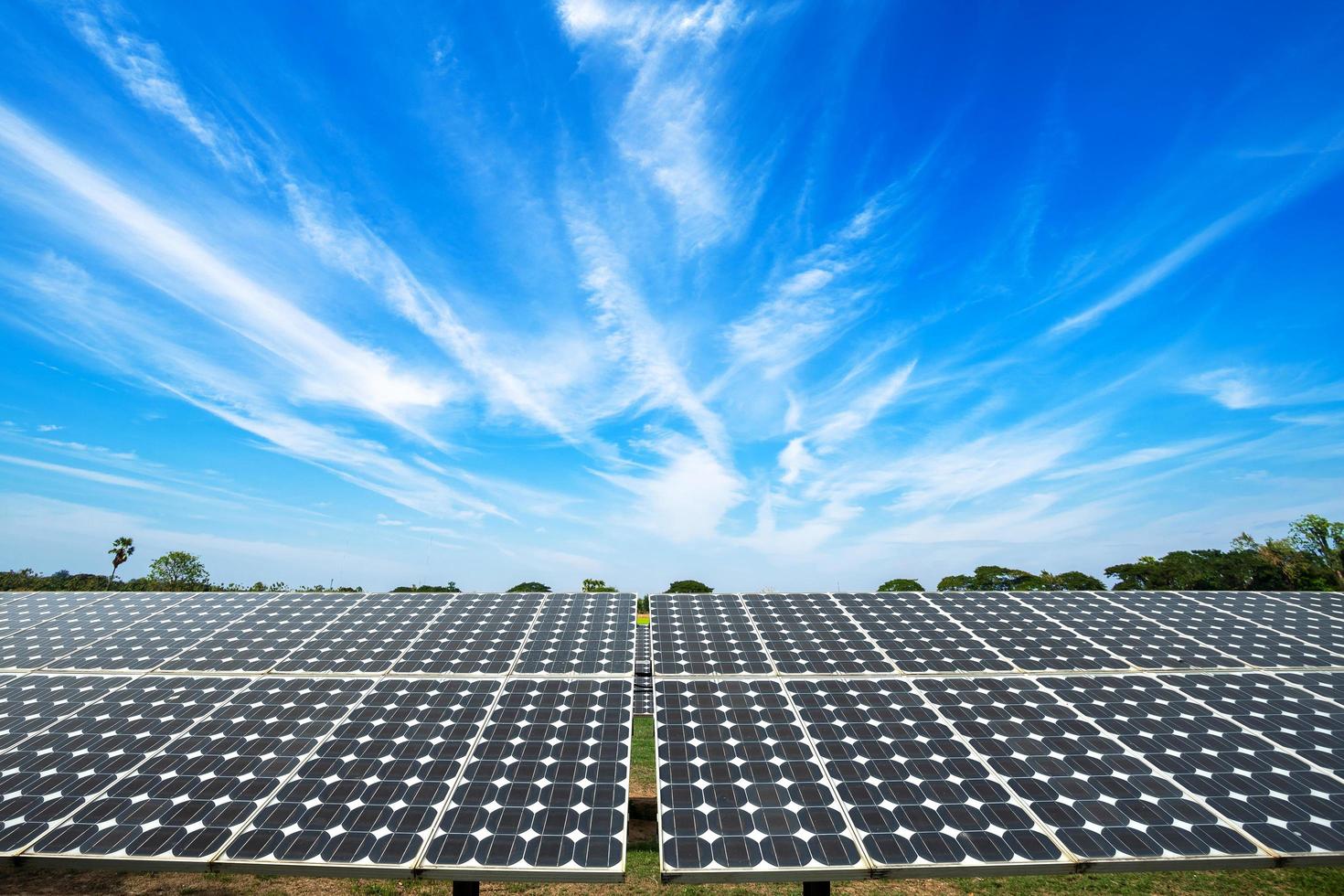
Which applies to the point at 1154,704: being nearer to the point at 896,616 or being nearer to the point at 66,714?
the point at 896,616

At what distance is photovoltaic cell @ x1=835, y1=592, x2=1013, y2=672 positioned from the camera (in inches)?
778

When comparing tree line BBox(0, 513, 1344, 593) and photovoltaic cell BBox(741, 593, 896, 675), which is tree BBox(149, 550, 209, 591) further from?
photovoltaic cell BBox(741, 593, 896, 675)

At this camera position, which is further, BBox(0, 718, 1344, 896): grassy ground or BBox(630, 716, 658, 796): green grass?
BBox(630, 716, 658, 796): green grass

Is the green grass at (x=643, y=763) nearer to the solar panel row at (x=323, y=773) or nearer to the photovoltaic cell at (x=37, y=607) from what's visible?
the solar panel row at (x=323, y=773)

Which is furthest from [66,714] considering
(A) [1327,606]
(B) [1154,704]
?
(A) [1327,606]

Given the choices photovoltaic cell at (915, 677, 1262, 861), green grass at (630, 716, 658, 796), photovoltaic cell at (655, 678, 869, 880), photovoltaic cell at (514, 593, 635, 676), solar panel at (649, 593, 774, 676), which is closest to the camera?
photovoltaic cell at (655, 678, 869, 880)

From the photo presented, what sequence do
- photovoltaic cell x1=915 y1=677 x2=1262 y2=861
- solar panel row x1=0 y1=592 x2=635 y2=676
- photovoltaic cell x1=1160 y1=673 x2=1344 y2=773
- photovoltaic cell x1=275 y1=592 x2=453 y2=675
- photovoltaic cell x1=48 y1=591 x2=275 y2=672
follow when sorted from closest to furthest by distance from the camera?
photovoltaic cell x1=915 y1=677 x2=1262 y2=861
photovoltaic cell x1=1160 y1=673 x2=1344 y2=773
photovoltaic cell x1=275 y1=592 x2=453 y2=675
solar panel row x1=0 y1=592 x2=635 y2=676
photovoltaic cell x1=48 y1=591 x2=275 y2=672

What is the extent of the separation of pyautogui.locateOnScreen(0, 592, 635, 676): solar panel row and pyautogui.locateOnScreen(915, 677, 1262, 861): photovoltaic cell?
11.3 m

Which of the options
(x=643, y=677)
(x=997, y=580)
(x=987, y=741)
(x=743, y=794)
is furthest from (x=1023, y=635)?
(x=997, y=580)

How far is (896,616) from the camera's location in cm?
2394

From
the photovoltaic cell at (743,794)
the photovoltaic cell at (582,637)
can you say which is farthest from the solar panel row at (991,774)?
the photovoltaic cell at (582,637)

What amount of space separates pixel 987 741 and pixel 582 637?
1385 centimetres

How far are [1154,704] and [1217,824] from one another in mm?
5658

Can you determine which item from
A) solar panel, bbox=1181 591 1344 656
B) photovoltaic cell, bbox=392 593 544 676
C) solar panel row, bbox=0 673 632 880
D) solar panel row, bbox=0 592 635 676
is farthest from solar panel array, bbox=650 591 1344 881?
photovoltaic cell, bbox=392 593 544 676
